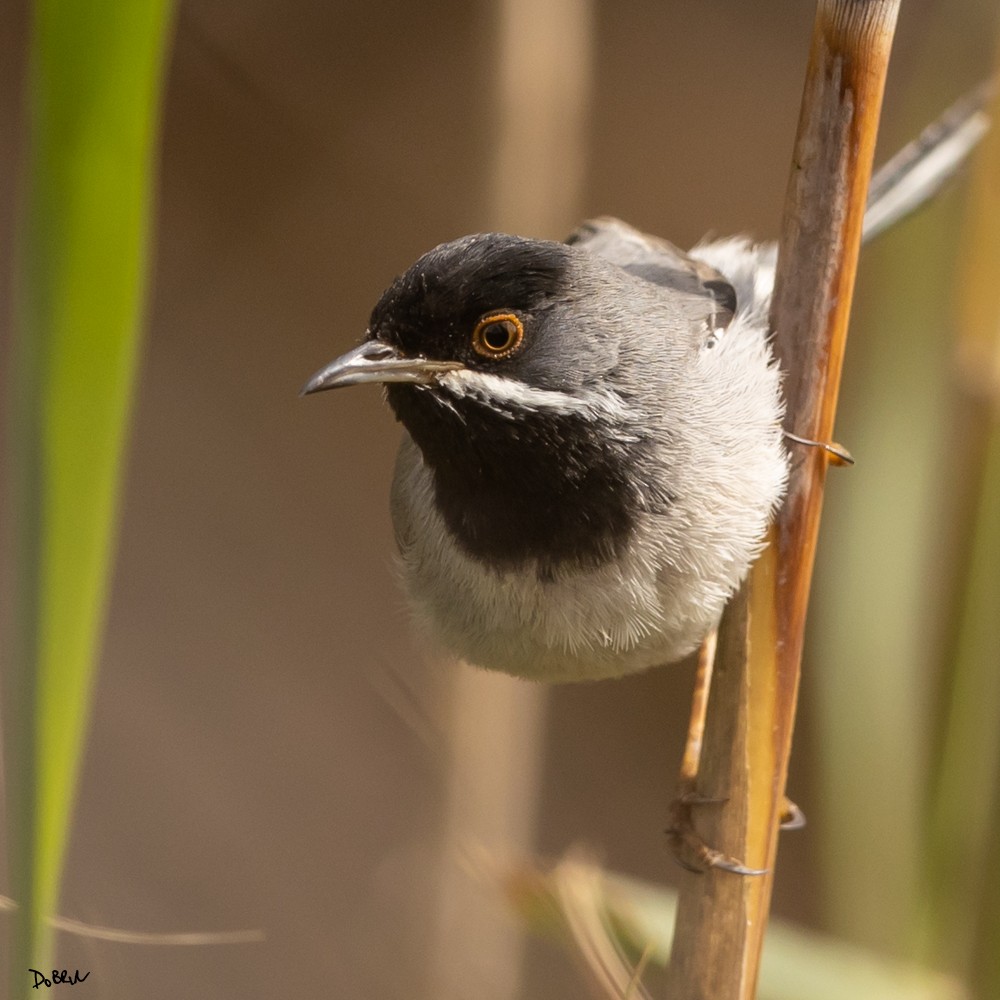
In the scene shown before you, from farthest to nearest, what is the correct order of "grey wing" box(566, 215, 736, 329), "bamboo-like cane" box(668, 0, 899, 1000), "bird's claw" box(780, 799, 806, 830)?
"grey wing" box(566, 215, 736, 329) → "bird's claw" box(780, 799, 806, 830) → "bamboo-like cane" box(668, 0, 899, 1000)

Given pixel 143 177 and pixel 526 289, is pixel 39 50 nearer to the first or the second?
pixel 143 177

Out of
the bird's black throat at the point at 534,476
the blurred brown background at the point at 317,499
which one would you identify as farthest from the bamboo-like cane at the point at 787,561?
the blurred brown background at the point at 317,499

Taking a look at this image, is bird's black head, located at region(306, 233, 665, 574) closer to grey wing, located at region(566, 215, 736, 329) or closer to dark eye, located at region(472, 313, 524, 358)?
dark eye, located at region(472, 313, 524, 358)

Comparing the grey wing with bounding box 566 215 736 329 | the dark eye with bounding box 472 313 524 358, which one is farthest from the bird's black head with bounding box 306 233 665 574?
the grey wing with bounding box 566 215 736 329

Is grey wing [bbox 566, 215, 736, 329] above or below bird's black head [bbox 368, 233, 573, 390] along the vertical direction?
above

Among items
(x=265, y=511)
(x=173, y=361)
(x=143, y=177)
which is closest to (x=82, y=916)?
(x=265, y=511)

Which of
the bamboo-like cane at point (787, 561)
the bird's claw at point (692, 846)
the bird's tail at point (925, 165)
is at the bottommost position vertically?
the bird's claw at point (692, 846)

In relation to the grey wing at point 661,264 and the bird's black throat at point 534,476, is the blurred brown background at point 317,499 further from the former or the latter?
the bird's black throat at point 534,476
